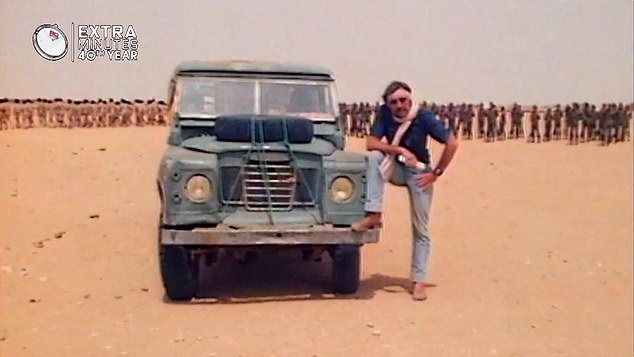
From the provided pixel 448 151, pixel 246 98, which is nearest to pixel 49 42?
pixel 246 98

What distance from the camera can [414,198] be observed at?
5.41 meters

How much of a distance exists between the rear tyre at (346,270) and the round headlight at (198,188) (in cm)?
90

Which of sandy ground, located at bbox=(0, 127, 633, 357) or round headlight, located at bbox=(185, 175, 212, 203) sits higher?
round headlight, located at bbox=(185, 175, 212, 203)

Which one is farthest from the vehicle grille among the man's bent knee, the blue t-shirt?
the blue t-shirt

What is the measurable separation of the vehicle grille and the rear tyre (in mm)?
415

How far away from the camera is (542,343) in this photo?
14.6ft

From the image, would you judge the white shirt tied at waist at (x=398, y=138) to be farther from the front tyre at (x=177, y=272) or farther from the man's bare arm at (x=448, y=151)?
the front tyre at (x=177, y=272)

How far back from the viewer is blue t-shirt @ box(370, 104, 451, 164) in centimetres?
520

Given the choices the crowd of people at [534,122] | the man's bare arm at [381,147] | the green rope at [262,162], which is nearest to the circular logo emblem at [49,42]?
the green rope at [262,162]

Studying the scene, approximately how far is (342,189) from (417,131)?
556 millimetres

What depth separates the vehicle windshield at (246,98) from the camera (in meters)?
5.87

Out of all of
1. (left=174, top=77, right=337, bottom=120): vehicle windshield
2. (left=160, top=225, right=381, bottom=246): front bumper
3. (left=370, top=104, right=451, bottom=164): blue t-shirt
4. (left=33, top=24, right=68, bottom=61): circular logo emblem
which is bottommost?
(left=160, top=225, right=381, bottom=246): front bumper

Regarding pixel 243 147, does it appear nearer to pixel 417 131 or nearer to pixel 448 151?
pixel 417 131

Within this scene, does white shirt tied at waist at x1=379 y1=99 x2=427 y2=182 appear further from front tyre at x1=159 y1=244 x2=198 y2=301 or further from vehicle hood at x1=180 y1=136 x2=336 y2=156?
front tyre at x1=159 y1=244 x2=198 y2=301
